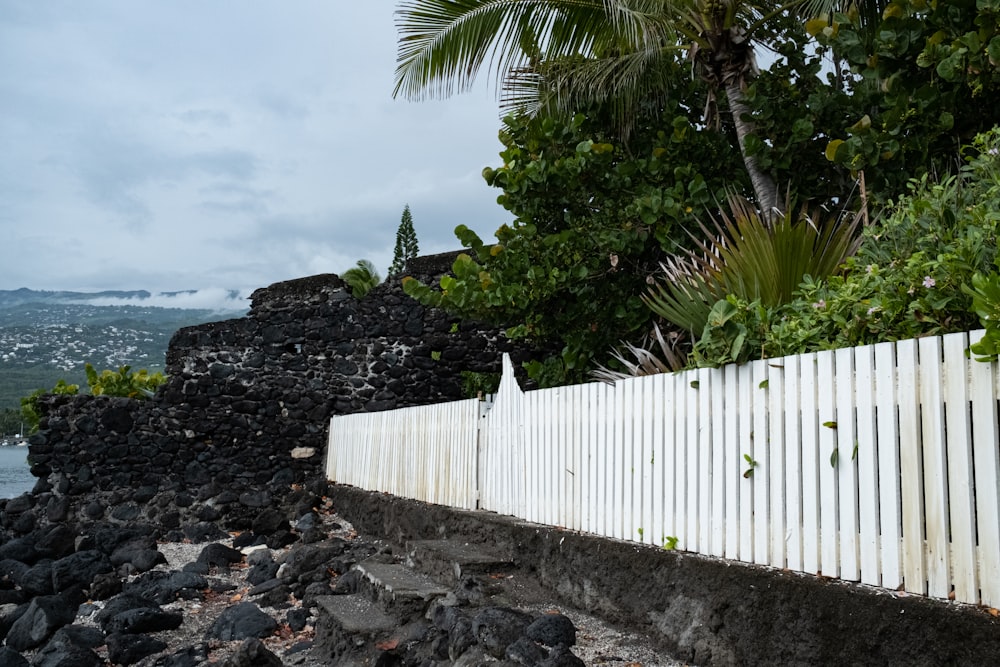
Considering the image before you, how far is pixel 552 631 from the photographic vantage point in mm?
3750

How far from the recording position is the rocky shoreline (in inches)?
149

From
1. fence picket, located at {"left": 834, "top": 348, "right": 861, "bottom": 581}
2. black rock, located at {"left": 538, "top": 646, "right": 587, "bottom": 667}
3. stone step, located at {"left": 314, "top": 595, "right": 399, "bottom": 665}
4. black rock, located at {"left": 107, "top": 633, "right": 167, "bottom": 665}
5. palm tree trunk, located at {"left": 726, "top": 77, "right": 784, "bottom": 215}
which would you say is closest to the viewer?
fence picket, located at {"left": 834, "top": 348, "right": 861, "bottom": 581}

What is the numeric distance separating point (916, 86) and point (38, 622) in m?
7.01

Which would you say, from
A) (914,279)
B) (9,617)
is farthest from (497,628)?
(9,617)

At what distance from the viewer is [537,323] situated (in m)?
7.91

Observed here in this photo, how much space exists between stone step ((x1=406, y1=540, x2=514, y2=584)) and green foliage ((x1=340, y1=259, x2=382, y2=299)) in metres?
7.31

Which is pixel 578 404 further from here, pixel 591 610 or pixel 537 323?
pixel 537 323

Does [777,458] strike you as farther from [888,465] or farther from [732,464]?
[888,465]

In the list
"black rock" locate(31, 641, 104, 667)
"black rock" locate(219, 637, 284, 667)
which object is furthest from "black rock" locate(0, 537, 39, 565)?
"black rock" locate(219, 637, 284, 667)

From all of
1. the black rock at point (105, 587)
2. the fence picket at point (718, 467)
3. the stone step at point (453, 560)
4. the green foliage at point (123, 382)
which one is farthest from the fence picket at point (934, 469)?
the green foliage at point (123, 382)

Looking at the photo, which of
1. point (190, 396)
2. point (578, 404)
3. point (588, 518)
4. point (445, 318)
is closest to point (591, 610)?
point (588, 518)

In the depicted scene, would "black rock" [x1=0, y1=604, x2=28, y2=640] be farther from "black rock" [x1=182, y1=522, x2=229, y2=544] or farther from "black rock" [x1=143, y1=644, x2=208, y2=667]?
"black rock" [x1=182, y1=522, x2=229, y2=544]

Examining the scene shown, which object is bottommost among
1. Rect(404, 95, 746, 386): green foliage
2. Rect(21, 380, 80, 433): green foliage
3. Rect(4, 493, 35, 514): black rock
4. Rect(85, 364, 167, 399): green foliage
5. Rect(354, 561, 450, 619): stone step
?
Answer: Rect(4, 493, 35, 514): black rock

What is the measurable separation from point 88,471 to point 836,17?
10.9 meters
